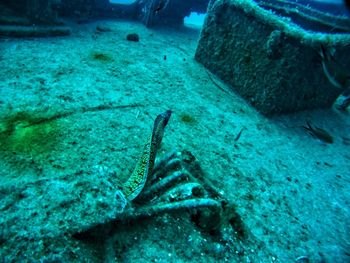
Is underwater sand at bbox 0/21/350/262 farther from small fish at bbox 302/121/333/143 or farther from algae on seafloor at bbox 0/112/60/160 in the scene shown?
small fish at bbox 302/121/333/143

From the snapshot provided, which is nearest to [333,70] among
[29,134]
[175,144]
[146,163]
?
[175,144]

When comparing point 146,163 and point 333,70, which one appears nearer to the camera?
point 146,163

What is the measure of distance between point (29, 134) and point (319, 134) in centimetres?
461

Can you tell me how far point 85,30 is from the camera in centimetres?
660

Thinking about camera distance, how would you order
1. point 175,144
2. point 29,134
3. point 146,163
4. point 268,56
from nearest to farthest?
point 146,163 < point 29,134 < point 175,144 < point 268,56

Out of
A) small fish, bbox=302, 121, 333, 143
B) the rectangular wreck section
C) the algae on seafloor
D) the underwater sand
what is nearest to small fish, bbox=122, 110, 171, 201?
the underwater sand

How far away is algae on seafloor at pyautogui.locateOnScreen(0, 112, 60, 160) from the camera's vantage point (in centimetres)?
257

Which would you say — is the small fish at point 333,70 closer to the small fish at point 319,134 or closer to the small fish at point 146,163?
the small fish at point 319,134

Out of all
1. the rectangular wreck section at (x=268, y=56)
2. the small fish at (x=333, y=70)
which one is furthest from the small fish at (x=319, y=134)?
the small fish at (x=333, y=70)

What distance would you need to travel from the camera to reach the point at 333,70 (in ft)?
13.8

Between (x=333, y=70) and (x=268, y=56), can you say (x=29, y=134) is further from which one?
(x=333, y=70)

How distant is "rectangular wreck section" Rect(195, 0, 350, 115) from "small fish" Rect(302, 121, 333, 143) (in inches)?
19.8

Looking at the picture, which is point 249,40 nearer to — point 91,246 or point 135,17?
point 91,246

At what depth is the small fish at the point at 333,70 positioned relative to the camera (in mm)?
3907
